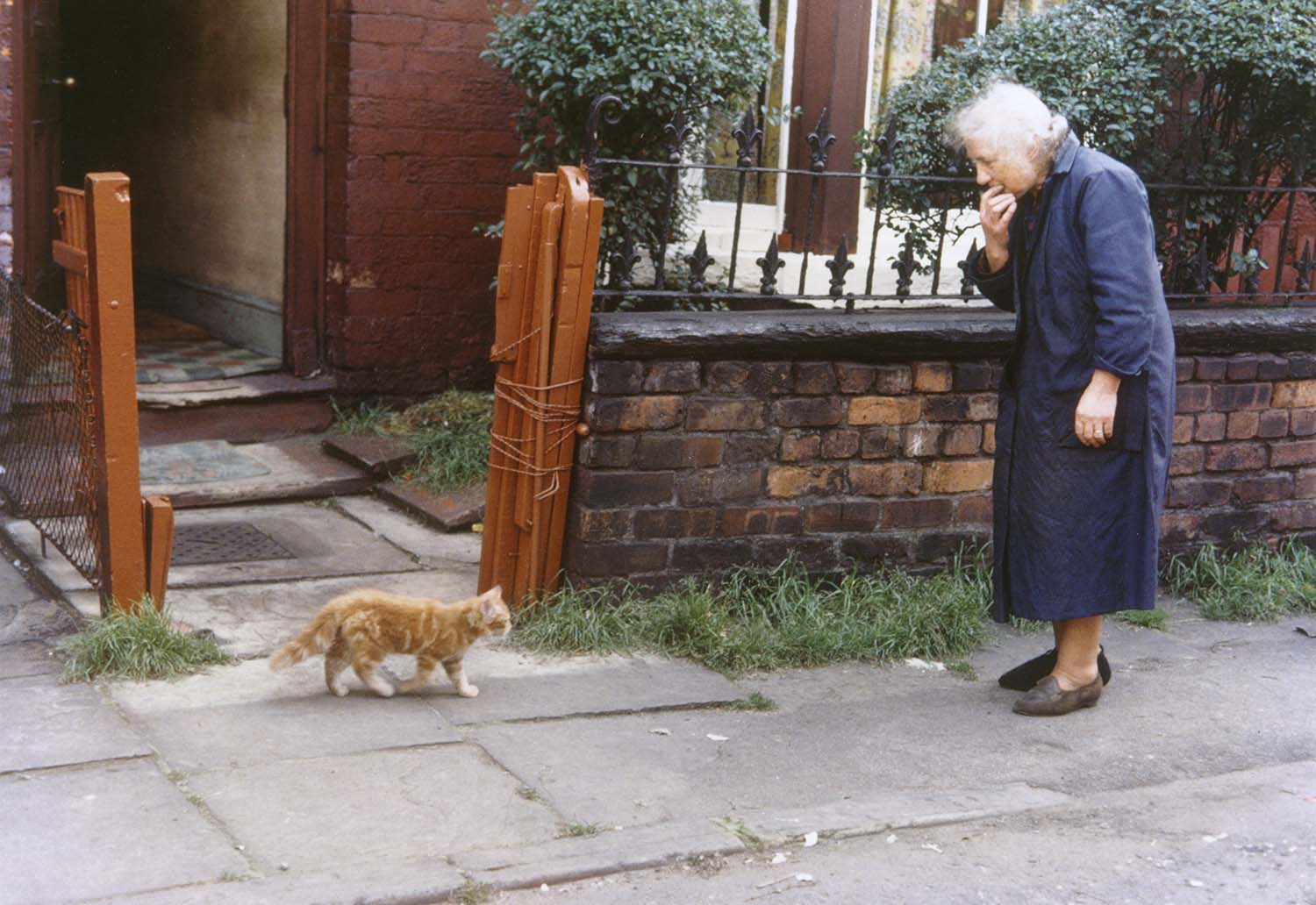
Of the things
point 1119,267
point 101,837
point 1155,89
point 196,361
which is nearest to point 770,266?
point 1119,267

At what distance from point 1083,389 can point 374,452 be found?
370 centimetres

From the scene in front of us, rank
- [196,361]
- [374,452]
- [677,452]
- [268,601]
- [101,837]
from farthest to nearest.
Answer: [196,361] < [374,452] < [268,601] < [677,452] < [101,837]

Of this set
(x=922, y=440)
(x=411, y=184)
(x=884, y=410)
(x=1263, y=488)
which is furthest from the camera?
(x=411, y=184)

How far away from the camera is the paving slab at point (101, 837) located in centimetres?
359

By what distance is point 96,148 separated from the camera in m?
11.2

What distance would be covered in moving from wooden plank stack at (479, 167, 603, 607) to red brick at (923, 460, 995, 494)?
4.77ft

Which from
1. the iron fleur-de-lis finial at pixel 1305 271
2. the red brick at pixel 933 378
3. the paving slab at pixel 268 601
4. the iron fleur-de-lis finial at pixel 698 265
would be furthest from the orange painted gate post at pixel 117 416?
the iron fleur-de-lis finial at pixel 1305 271

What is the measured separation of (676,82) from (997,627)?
100 inches

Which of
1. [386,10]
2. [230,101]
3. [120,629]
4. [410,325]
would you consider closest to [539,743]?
[120,629]

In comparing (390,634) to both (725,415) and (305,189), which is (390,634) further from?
(305,189)

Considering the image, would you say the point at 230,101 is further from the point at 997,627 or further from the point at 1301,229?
the point at 1301,229

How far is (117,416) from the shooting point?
16.2 ft

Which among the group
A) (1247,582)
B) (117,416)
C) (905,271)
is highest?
(905,271)

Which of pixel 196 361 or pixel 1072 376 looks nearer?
pixel 1072 376
